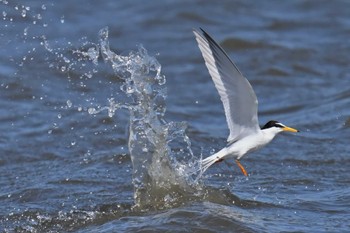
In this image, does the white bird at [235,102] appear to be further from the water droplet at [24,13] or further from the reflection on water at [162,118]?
the water droplet at [24,13]

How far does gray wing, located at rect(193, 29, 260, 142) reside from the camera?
282 inches

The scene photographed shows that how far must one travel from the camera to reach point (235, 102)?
291 inches

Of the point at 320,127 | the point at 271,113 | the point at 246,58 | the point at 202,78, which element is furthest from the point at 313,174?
the point at 246,58

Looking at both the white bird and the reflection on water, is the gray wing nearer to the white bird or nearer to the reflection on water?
the white bird

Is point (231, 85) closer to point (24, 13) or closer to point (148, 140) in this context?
point (148, 140)

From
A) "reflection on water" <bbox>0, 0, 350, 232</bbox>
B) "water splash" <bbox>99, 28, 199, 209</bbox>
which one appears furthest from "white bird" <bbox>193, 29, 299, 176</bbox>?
"reflection on water" <bbox>0, 0, 350, 232</bbox>

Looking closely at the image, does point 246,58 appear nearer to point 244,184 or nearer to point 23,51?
point 23,51

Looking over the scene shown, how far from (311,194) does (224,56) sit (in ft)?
5.84

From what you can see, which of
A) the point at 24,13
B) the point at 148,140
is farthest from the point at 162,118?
the point at 24,13

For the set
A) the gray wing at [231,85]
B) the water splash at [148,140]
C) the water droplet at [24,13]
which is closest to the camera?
the gray wing at [231,85]

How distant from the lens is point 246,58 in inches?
562

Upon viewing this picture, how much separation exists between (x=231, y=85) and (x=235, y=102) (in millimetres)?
162

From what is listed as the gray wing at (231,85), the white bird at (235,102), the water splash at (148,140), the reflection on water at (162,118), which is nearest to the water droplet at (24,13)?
the reflection on water at (162,118)

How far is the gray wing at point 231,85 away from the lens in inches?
282
